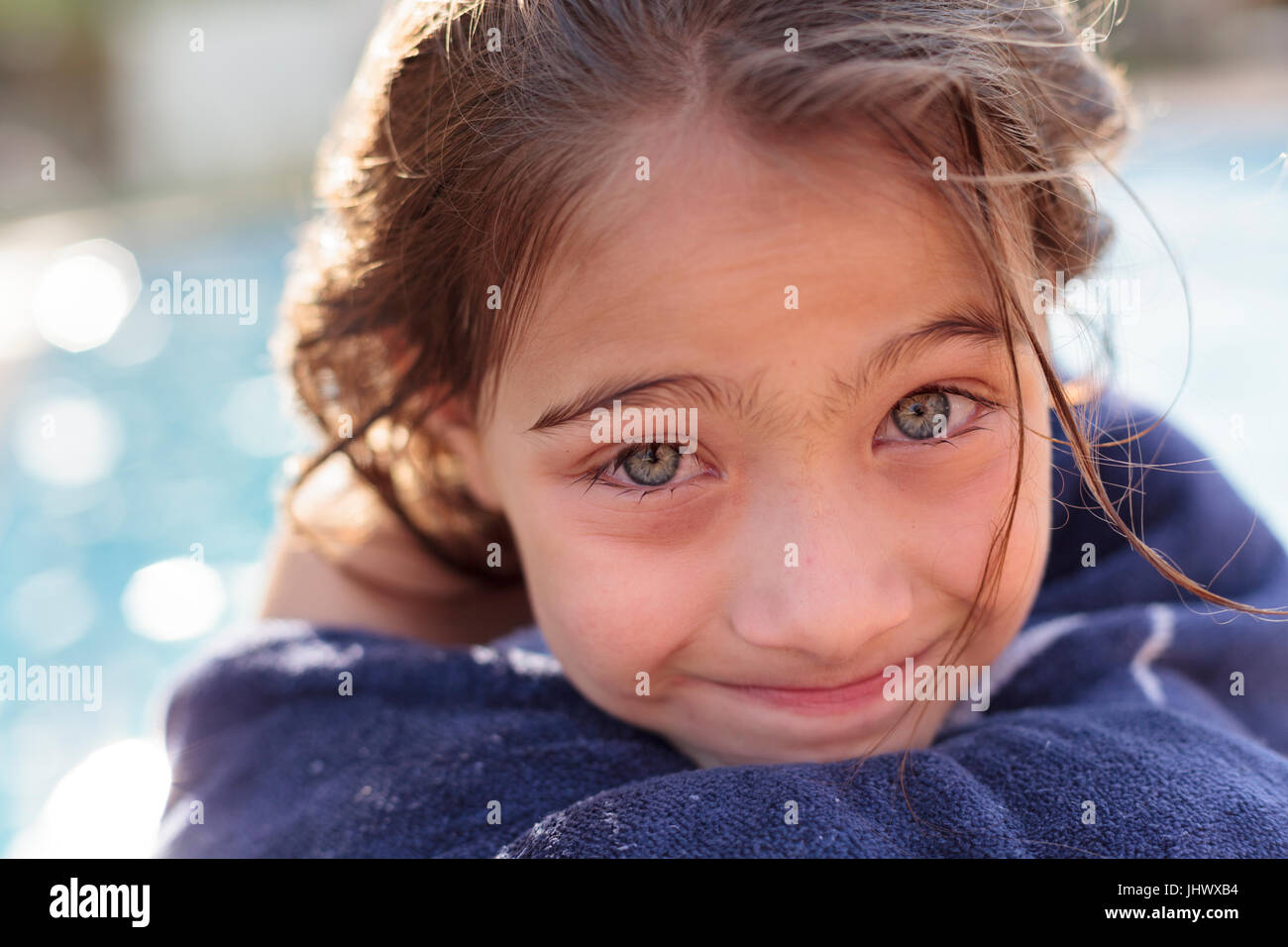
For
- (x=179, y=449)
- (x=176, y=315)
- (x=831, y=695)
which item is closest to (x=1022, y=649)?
(x=831, y=695)

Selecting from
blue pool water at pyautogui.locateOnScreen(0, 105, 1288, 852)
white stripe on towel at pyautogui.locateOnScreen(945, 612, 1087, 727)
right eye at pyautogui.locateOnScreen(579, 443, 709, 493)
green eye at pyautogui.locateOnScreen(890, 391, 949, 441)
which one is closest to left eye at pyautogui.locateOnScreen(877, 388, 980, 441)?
green eye at pyautogui.locateOnScreen(890, 391, 949, 441)

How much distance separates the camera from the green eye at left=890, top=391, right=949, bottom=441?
884 millimetres

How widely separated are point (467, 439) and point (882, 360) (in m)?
0.51

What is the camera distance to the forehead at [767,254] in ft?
2.66

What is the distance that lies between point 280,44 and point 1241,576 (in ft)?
28.7

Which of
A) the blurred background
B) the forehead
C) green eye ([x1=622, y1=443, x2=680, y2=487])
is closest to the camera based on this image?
the forehead

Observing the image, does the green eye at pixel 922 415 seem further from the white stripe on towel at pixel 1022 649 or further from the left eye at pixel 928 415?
the white stripe on towel at pixel 1022 649

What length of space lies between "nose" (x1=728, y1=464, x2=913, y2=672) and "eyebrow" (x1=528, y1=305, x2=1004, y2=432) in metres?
0.08

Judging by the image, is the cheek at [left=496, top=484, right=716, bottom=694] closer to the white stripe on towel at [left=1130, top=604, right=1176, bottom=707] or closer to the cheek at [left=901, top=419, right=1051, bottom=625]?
the cheek at [left=901, top=419, right=1051, bottom=625]

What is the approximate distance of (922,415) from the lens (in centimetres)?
89

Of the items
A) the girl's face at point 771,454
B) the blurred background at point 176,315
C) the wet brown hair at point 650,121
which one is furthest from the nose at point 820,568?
the blurred background at point 176,315

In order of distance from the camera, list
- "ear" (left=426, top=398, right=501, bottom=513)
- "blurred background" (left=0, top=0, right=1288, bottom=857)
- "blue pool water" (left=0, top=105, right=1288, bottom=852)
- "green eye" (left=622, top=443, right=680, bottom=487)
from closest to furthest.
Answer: "green eye" (left=622, top=443, right=680, bottom=487) < "ear" (left=426, top=398, right=501, bottom=513) < "blurred background" (left=0, top=0, right=1288, bottom=857) < "blue pool water" (left=0, top=105, right=1288, bottom=852)

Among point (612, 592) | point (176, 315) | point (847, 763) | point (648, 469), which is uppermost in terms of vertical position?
point (176, 315)

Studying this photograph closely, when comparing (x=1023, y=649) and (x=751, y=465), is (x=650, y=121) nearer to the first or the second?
(x=751, y=465)
